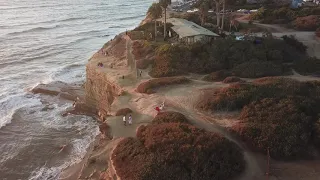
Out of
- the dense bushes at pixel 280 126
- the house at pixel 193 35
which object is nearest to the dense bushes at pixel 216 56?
the house at pixel 193 35

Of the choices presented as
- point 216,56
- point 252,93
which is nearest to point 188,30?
point 216,56

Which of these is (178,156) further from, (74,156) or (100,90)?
(100,90)

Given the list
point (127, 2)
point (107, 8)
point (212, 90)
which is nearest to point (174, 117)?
point (212, 90)

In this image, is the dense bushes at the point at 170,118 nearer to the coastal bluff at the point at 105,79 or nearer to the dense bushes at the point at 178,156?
the dense bushes at the point at 178,156

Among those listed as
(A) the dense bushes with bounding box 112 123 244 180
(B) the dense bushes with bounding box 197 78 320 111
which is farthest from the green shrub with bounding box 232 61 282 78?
(A) the dense bushes with bounding box 112 123 244 180

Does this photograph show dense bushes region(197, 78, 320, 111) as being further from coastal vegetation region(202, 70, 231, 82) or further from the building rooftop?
the building rooftop
